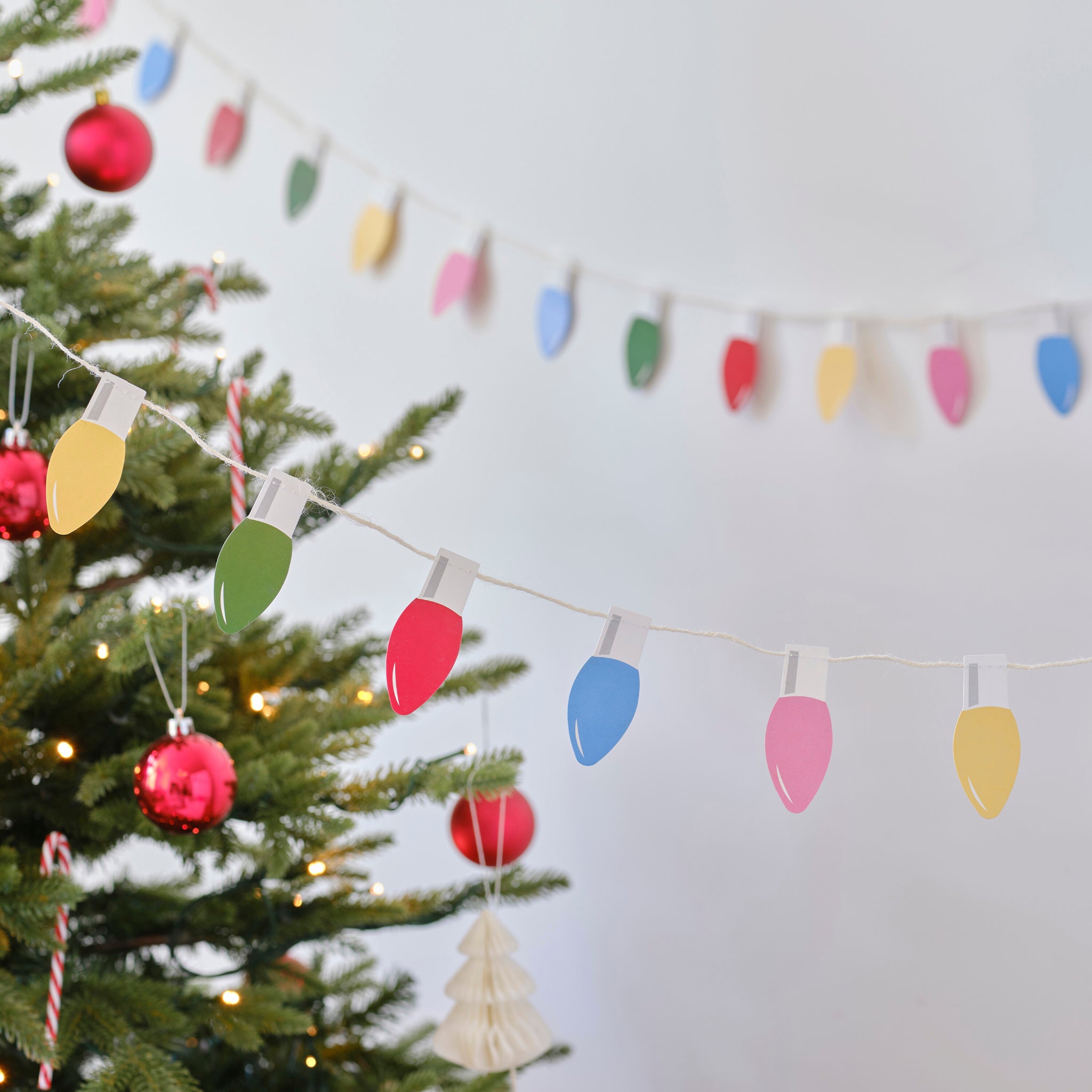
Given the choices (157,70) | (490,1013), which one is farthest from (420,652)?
(157,70)

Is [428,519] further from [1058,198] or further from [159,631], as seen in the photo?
[1058,198]

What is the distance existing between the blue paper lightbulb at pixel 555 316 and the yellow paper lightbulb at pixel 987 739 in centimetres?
73

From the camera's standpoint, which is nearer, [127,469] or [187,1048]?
[127,469]

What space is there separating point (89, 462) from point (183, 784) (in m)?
0.24

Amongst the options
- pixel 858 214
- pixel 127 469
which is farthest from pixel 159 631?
pixel 858 214

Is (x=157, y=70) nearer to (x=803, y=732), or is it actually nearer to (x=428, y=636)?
(x=428, y=636)

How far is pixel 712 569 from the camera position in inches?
46.6

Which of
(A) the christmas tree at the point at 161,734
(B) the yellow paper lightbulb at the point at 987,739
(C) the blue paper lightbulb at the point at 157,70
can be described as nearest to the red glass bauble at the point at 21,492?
(A) the christmas tree at the point at 161,734

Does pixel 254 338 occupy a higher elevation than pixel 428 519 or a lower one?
higher

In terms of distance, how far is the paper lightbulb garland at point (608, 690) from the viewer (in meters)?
0.63

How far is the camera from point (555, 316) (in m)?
1.23

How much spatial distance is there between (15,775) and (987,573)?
0.92 metres

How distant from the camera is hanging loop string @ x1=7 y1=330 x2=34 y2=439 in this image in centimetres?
69

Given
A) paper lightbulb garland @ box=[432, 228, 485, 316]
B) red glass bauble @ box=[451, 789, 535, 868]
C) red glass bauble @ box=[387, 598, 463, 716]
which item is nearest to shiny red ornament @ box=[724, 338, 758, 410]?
paper lightbulb garland @ box=[432, 228, 485, 316]
